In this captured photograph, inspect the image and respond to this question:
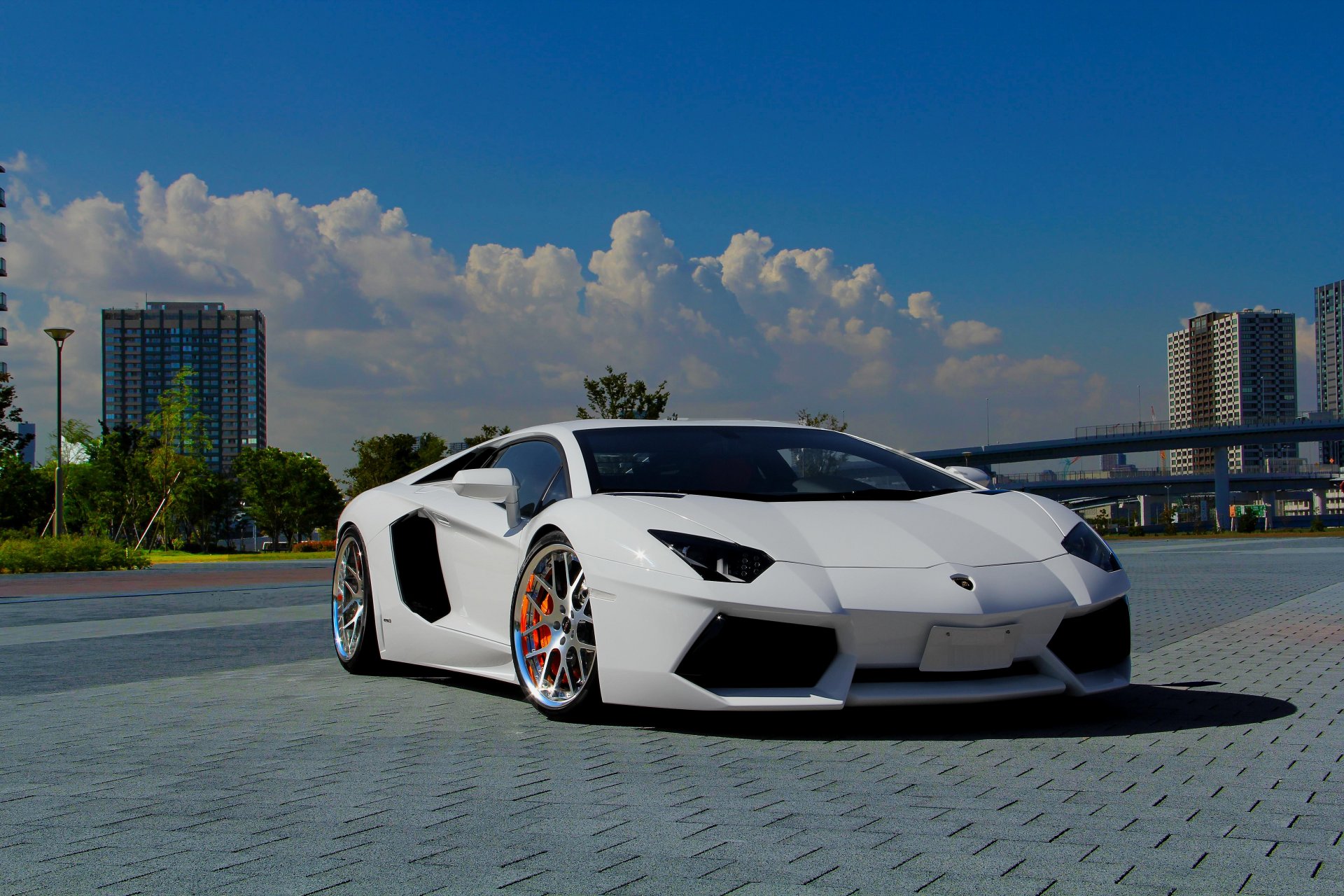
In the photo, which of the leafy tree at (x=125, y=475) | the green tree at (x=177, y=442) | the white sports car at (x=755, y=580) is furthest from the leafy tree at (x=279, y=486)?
the white sports car at (x=755, y=580)

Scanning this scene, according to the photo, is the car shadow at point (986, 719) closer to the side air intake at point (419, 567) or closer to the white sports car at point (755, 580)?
the white sports car at point (755, 580)

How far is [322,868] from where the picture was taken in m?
2.63

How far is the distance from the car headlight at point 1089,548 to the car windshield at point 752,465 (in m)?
0.67

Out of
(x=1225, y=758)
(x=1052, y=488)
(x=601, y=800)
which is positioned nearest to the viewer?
(x=601, y=800)

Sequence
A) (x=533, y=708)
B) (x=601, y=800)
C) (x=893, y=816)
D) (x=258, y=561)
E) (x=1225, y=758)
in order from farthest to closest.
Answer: (x=258, y=561), (x=533, y=708), (x=1225, y=758), (x=601, y=800), (x=893, y=816)

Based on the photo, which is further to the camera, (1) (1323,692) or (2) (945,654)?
(1) (1323,692)

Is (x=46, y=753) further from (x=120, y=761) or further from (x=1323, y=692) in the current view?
(x=1323, y=692)

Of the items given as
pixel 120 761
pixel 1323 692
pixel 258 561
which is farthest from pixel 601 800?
pixel 258 561

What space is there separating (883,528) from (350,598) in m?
3.42

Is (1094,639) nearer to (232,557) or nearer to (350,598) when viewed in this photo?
(350,598)

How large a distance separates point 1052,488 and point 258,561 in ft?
357

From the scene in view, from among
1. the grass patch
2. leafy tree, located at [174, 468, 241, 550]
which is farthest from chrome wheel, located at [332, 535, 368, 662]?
leafy tree, located at [174, 468, 241, 550]

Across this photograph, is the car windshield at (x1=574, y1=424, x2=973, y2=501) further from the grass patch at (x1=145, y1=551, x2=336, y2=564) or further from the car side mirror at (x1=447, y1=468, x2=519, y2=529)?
the grass patch at (x1=145, y1=551, x2=336, y2=564)

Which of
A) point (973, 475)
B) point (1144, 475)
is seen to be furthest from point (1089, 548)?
point (1144, 475)
